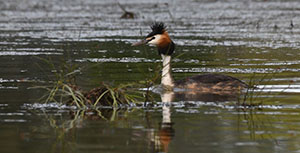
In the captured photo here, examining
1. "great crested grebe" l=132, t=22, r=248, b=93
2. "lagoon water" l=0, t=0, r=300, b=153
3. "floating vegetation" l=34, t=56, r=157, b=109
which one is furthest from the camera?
"great crested grebe" l=132, t=22, r=248, b=93

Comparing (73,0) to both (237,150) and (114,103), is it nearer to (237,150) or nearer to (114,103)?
(114,103)

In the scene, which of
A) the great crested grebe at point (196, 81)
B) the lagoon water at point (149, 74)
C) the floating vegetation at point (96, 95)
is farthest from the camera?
the great crested grebe at point (196, 81)

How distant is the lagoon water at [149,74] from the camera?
9266 mm

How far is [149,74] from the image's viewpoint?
13.3m

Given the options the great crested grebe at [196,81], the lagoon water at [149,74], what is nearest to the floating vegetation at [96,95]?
the lagoon water at [149,74]

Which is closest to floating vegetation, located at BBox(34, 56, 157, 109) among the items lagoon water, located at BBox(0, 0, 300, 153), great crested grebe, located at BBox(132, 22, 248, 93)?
lagoon water, located at BBox(0, 0, 300, 153)

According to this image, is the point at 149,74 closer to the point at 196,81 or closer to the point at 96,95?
the point at 196,81

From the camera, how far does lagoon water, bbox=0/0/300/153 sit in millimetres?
9266

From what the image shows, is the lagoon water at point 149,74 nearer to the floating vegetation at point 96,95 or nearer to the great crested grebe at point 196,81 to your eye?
the floating vegetation at point 96,95

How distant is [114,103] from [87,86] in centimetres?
236

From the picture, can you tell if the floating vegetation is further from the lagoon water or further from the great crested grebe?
the great crested grebe

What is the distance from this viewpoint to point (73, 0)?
45.9 m

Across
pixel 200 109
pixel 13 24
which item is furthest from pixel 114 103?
pixel 13 24

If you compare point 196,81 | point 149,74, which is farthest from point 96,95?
point 196,81
